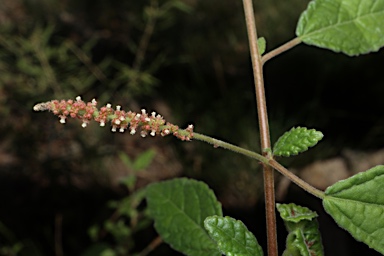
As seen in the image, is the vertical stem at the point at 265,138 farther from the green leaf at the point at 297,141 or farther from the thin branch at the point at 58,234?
the thin branch at the point at 58,234

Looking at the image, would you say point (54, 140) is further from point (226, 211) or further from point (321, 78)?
point (321, 78)

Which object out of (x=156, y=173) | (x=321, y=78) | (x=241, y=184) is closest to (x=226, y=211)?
(x=241, y=184)

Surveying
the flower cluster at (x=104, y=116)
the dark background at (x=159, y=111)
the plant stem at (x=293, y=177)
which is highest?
the dark background at (x=159, y=111)

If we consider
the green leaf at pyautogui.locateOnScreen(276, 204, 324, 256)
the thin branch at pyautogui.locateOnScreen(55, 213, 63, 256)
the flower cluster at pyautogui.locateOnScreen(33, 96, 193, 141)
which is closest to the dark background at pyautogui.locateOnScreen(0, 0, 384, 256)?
the thin branch at pyautogui.locateOnScreen(55, 213, 63, 256)

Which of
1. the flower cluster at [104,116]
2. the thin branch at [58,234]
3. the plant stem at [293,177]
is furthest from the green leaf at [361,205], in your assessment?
the thin branch at [58,234]

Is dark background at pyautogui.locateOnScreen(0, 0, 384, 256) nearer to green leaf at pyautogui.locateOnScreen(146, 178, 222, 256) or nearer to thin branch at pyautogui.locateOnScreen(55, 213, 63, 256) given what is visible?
thin branch at pyautogui.locateOnScreen(55, 213, 63, 256)

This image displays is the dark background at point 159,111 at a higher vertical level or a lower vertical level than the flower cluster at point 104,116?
higher
